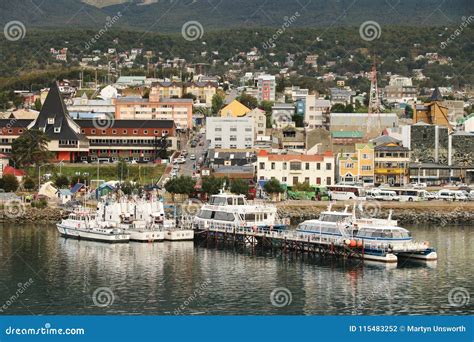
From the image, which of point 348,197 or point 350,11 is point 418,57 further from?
point 348,197

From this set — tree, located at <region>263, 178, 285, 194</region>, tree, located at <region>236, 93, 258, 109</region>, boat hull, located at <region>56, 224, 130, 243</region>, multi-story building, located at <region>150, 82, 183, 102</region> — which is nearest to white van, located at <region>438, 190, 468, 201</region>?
tree, located at <region>263, 178, 285, 194</region>

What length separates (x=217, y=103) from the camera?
174 ft

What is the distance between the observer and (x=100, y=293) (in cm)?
1889

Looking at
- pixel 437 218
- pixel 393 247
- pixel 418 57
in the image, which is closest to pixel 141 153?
pixel 437 218

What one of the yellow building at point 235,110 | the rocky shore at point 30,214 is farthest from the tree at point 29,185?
the yellow building at point 235,110

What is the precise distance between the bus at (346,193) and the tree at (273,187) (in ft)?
4.88

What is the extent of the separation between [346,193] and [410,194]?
188cm

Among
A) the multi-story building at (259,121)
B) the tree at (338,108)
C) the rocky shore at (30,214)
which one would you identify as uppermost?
the tree at (338,108)

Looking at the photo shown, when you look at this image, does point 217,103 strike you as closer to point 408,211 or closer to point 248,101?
point 248,101

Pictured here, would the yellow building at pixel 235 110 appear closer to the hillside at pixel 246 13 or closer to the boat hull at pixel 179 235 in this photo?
the boat hull at pixel 179 235

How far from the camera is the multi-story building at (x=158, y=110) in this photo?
46.3 m

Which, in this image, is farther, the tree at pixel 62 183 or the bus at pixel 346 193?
the tree at pixel 62 183

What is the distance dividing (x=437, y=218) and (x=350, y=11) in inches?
2876

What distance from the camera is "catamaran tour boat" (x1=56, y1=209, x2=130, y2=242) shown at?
86.4 feet
